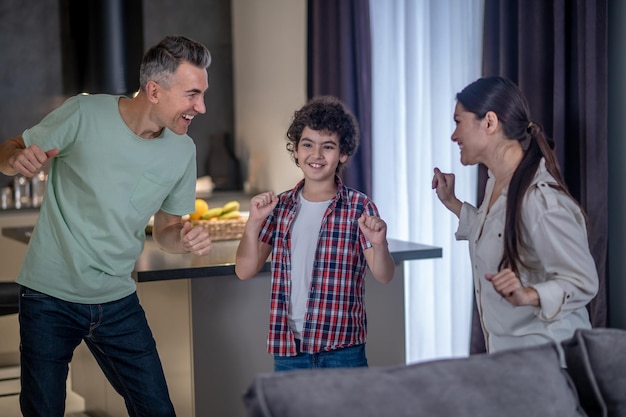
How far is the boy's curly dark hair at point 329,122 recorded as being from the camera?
2.55 m

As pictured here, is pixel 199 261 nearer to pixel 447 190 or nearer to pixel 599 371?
pixel 447 190

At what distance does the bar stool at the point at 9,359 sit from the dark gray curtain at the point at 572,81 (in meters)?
1.97

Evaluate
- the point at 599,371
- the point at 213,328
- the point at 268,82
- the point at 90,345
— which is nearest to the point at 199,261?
the point at 213,328

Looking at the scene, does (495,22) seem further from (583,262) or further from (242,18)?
(242,18)

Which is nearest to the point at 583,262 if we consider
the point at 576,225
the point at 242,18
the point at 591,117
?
the point at 576,225

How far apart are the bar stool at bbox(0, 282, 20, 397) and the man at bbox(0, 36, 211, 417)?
97 centimetres

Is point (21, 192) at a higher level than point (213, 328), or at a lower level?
higher

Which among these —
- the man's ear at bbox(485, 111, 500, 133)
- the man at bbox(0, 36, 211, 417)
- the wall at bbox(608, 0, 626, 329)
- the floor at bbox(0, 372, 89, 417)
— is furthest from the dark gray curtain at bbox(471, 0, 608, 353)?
the floor at bbox(0, 372, 89, 417)

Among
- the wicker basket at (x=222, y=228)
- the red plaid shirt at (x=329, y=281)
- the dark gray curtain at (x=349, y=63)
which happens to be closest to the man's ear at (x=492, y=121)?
the red plaid shirt at (x=329, y=281)

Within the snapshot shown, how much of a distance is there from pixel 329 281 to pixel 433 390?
1.05m

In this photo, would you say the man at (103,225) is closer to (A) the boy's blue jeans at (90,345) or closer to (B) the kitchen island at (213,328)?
(A) the boy's blue jeans at (90,345)

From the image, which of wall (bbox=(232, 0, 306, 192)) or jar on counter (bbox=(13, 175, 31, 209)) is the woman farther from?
jar on counter (bbox=(13, 175, 31, 209))

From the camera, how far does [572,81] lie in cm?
297

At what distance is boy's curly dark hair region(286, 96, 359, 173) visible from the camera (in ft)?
8.36
